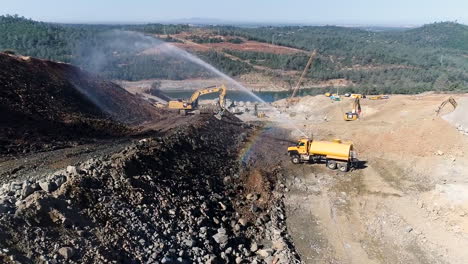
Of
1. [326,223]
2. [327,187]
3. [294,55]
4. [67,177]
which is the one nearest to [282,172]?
[327,187]

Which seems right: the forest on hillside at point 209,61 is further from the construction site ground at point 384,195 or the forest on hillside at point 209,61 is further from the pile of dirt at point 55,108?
the pile of dirt at point 55,108

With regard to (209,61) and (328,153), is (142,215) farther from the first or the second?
(209,61)

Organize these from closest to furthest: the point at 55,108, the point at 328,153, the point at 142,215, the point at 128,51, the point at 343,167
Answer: the point at 142,215, the point at 328,153, the point at 343,167, the point at 55,108, the point at 128,51

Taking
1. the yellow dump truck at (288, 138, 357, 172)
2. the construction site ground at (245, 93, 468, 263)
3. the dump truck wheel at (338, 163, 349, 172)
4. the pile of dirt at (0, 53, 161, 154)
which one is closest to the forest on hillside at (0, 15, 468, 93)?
the construction site ground at (245, 93, 468, 263)

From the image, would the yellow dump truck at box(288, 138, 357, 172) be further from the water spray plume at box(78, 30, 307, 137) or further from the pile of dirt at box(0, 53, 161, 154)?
→ the water spray plume at box(78, 30, 307, 137)

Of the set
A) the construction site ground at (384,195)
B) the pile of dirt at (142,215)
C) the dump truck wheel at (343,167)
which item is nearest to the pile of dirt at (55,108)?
the pile of dirt at (142,215)

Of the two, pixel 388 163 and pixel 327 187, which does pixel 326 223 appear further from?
pixel 388 163

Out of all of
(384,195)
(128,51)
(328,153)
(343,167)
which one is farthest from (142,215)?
(128,51)
